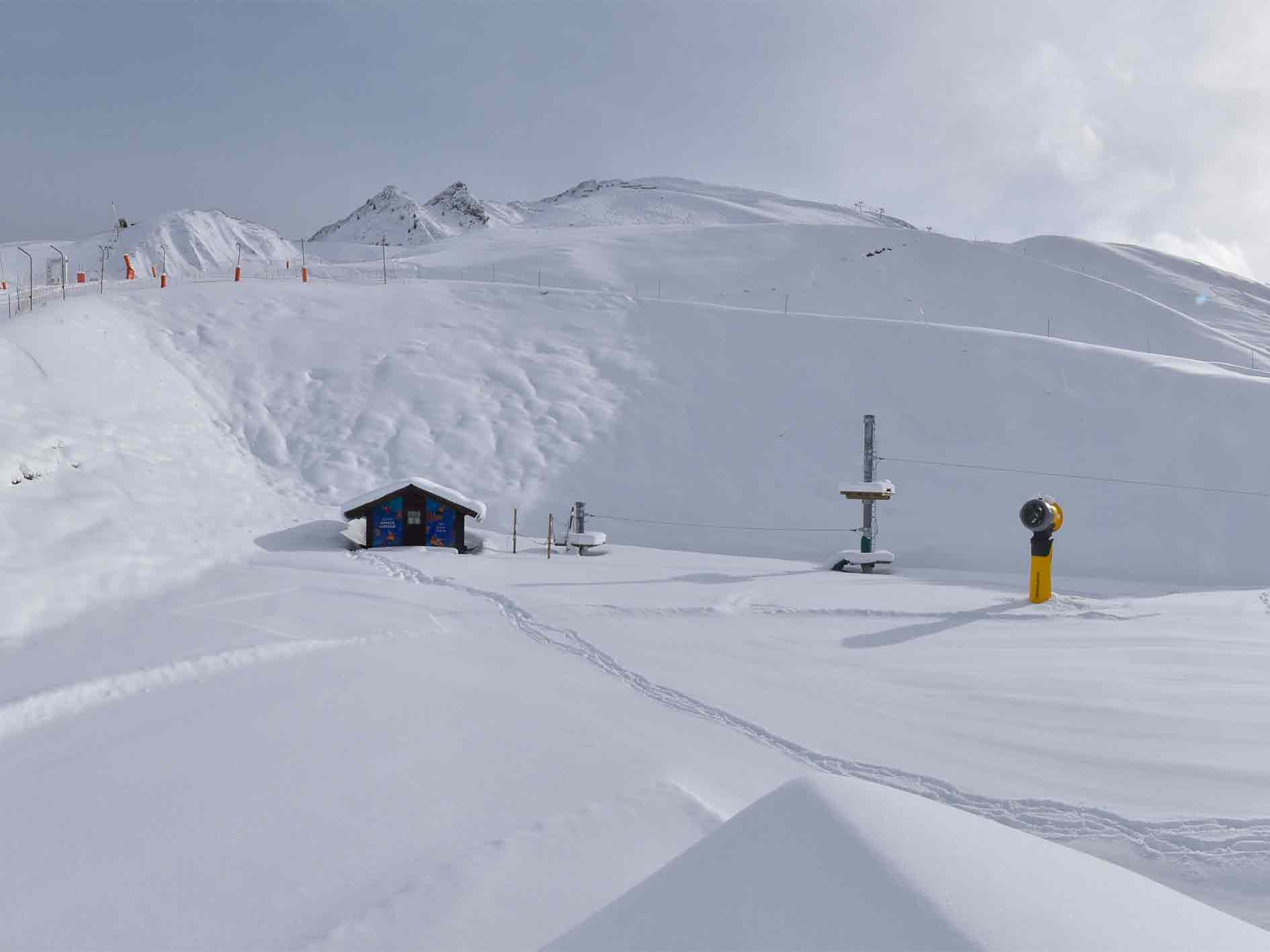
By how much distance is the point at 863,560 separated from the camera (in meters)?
15.5

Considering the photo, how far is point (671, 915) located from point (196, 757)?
4.70 metres

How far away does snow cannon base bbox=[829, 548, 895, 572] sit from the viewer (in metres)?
15.5

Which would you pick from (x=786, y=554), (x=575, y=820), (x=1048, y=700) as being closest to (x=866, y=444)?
(x=786, y=554)

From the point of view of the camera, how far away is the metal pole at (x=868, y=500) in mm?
15875

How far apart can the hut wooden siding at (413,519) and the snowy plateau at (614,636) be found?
105 centimetres

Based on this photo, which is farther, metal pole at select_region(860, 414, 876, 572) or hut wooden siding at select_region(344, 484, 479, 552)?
metal pole at select_region(860, 414, 876, 572)

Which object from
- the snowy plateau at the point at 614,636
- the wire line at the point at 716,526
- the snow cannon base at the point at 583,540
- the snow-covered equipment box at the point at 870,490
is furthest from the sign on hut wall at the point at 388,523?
the snow-covered equipment box at the point at 870,490

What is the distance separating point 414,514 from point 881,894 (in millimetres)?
14892

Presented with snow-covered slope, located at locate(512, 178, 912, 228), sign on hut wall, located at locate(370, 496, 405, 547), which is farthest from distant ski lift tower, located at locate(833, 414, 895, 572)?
snow-covered slope, located at locate(512, 178, 912, 228)

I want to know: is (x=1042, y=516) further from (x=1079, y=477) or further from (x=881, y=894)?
(x=881, y=894)

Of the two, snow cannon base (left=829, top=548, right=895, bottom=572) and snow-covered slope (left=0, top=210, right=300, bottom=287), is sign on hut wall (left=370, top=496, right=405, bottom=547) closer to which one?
snow cannon base (left=829, top=548, right=895, bottom=572)

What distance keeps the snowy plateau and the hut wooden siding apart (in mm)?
1051

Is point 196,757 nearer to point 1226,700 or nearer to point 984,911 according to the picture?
point 984,911

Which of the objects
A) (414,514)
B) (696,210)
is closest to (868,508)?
(414,514)
